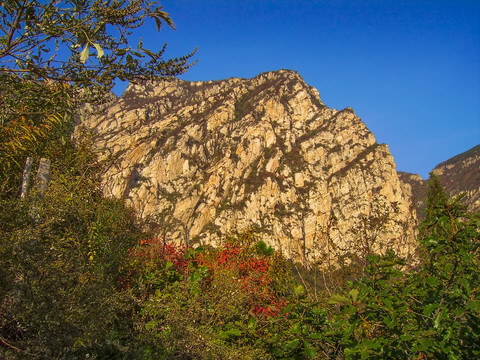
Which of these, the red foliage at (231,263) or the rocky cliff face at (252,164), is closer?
the red foliage at (231,263)

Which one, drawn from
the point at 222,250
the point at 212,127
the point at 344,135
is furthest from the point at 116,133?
the point at 222,250

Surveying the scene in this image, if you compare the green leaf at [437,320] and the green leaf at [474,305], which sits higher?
the green leaf at [474,305]

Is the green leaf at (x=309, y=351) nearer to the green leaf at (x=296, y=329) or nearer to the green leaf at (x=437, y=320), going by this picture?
the green leaf at (x=296, y=329)

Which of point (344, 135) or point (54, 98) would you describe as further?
point (344, 135)

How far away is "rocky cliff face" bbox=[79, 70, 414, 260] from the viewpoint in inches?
4077

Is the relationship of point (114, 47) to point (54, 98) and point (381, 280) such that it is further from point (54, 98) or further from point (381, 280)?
point (381, 280)

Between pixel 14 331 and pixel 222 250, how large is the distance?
27.4ft

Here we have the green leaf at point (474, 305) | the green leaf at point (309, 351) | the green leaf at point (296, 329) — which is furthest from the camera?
the green leaf at point (296, 329)

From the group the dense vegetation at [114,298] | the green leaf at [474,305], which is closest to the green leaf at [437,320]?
Answer: the dense vegetation at [114,298]

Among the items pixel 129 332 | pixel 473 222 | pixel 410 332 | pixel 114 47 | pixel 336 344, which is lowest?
pixel 129 332

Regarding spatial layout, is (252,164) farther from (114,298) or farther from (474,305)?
(474,305)

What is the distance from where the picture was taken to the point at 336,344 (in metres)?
3.36

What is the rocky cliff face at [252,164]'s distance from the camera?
340ft

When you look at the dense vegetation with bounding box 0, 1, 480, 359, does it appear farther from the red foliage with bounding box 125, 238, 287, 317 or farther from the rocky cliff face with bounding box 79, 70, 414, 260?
the rocky cliff face with bounding box 79, 70, 414, 260
